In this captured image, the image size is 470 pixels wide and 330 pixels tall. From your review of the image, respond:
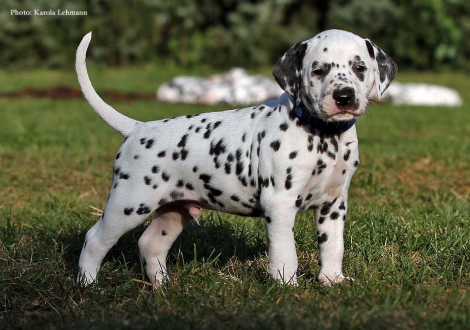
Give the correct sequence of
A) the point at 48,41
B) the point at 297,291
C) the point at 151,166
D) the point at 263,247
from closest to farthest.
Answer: the point at 297,291
the point at 151,166
the point at 263,247
the point at 48,41

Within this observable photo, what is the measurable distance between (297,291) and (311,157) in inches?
32.8

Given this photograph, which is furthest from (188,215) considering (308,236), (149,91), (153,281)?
(149,91)

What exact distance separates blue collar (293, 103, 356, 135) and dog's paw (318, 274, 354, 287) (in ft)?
3.09

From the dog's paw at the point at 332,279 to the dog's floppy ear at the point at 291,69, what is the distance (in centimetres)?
119

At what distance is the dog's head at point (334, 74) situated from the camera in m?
4.86

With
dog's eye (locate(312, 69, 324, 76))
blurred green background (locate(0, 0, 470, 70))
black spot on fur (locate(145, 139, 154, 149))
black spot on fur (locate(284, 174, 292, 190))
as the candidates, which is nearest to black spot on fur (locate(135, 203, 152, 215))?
black spot on fur (locate(145, 139, 154, 149))

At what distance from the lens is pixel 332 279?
17.3ft

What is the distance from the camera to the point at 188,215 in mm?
5867

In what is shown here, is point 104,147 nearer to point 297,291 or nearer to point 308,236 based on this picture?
point 308,236

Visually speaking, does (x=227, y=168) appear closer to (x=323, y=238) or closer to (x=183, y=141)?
(x=183, y=141)

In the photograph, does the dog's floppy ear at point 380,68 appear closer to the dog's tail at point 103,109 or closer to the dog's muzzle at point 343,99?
the dog's muzzle at point 343,99

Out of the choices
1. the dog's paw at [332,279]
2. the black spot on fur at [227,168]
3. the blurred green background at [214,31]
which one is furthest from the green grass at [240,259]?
the blurred green background at [214,31]

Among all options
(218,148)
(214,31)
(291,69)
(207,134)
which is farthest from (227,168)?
(214,31)

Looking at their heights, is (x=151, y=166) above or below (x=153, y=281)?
above
